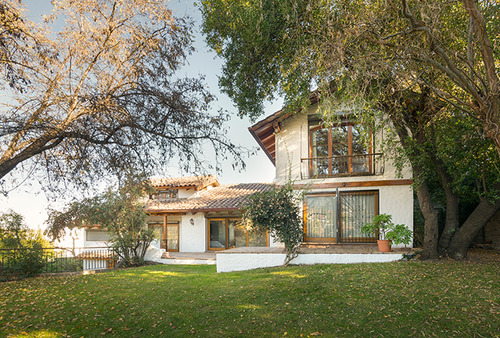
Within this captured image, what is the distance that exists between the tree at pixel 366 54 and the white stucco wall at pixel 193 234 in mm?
12184

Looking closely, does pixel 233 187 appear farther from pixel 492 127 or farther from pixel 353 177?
pixel 492 127

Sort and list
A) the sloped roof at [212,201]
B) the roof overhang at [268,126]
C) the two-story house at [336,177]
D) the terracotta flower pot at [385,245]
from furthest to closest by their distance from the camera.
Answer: the sloped roof at [212,201], the roof overhang at [268,126], the two-story house at [336,177], the terracotta flower pot at [385,245]

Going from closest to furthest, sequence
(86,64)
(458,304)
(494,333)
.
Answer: (494,333) < (458,304) < (86,64)

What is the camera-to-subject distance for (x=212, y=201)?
2002cm

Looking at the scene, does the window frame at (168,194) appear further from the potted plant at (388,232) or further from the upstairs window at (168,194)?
the potted plant at (388,232)

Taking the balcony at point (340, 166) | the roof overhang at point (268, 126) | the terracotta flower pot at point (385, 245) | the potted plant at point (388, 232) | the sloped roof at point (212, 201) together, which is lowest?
the terracotta flower pot at point (385, 245)

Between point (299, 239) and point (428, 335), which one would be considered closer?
point (428, 335)

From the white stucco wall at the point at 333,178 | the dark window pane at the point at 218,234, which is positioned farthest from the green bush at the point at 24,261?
the dark window pane at the point at 218,234

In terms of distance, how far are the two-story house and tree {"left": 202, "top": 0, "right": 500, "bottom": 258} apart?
2.96 m

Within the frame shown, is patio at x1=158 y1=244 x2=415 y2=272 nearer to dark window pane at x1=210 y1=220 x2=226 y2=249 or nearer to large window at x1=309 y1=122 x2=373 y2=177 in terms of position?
large window at x1=309 y1=122 x2=373 y2=177

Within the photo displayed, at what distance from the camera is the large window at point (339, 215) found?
13188 millimetres

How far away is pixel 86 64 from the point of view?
22.9ft

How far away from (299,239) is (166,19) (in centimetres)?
747

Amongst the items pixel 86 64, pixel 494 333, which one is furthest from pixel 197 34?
pixel 494 333
